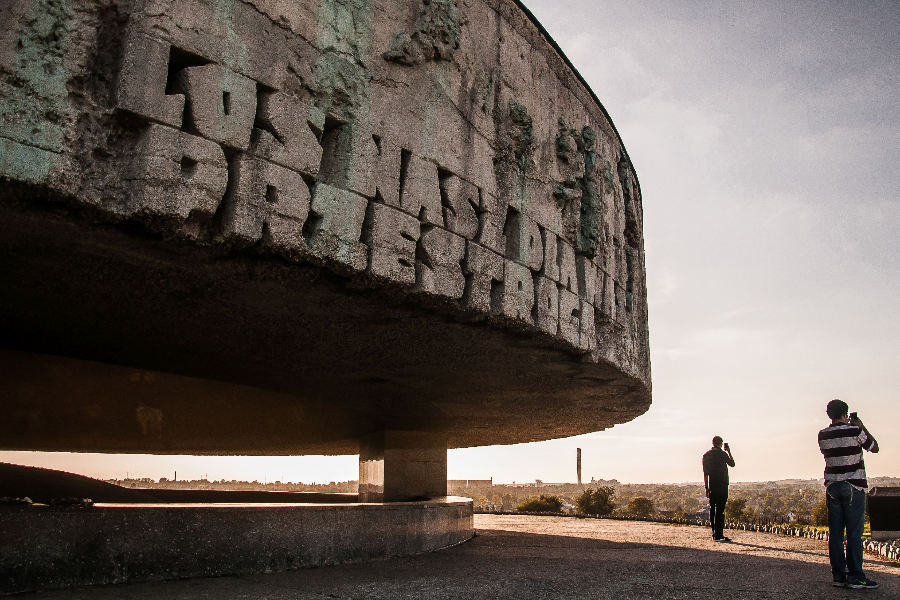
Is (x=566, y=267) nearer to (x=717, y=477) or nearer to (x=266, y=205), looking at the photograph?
(x=266, y=205)

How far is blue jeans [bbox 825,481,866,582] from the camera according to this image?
4.75 metres

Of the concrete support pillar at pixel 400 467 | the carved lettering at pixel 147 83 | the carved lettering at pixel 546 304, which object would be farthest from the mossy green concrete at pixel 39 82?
the concrete support pillar at pixel 400 467

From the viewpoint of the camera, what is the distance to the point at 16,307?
16.1 ft

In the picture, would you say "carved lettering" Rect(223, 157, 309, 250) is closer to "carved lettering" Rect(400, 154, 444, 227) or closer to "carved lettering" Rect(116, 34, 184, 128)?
"carved lettering" Rect(116, 34, 184, 128)

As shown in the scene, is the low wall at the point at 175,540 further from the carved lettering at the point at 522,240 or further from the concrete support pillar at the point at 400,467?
the concrete support pillar at the point at 400,467

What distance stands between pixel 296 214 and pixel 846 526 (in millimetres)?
4205

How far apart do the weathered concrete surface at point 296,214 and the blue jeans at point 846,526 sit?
2227 mm

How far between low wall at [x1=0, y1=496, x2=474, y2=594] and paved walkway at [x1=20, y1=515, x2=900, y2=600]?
0.56 ft

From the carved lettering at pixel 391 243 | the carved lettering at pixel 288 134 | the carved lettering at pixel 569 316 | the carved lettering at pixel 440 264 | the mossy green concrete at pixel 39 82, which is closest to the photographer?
the mossy green concrete at pixel 39 82

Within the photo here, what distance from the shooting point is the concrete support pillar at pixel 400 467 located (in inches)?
377

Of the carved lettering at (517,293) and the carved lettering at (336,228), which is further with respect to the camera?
the carved lettering at (517,293)

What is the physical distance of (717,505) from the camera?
8.64 metres

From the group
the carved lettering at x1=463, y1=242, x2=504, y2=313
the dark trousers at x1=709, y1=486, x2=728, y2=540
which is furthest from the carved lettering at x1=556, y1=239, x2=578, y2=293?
the dark trousers at x1=709, y1=486, x2=728, y2=540

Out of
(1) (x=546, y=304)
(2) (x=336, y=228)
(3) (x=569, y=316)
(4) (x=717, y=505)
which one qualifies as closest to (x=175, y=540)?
(2) (x=336, y=228)
